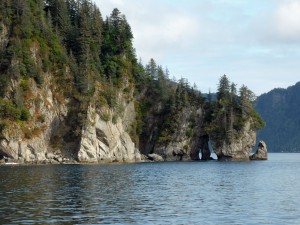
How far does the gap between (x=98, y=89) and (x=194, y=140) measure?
41253 mm

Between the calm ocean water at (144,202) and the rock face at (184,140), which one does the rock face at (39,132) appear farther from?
the calm ocean water at (144,202)

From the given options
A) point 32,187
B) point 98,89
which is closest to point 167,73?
point 98,89

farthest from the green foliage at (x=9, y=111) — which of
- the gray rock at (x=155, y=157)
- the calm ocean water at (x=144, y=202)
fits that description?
the calm ocean water at (x=144, y=202)

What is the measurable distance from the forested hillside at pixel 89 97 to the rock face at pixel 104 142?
29 centimetres

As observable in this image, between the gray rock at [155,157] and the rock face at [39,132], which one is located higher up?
the rock face at [39,132]

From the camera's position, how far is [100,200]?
4753 cm

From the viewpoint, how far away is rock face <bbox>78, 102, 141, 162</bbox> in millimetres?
125250

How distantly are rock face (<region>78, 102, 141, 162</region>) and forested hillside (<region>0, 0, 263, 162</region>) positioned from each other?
0.29 metres

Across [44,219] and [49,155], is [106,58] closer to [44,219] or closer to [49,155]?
[49,155]

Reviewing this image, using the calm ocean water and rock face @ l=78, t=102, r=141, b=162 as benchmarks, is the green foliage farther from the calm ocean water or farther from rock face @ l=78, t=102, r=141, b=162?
the calm ocean water

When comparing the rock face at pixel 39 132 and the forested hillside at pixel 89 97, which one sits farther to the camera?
the forested hillside at pixel 89 97

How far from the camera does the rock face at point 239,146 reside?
15062cm

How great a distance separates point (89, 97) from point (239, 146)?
5443 centimetres

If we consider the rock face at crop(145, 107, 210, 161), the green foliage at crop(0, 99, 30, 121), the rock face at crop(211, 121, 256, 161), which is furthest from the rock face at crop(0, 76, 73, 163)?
the rock face at crop(211, 121, 256, 161)
